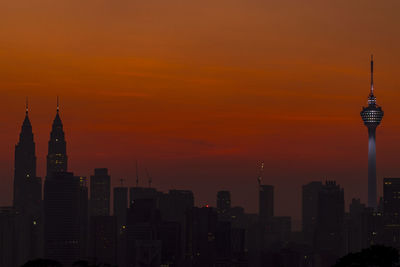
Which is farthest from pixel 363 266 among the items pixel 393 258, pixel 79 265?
pixel 79 265

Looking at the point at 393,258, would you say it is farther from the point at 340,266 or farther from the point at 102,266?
the point at 102,266

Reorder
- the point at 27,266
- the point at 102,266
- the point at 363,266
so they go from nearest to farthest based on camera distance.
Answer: the point at 363,266 < the point at 27,266 < the point at 102,266

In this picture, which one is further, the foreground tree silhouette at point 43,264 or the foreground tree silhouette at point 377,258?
the foreground tree silhouette at point 43,264

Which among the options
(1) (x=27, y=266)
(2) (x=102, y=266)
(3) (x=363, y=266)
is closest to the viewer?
(3) (x=363, y=266)

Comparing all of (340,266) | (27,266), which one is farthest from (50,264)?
(340,266)

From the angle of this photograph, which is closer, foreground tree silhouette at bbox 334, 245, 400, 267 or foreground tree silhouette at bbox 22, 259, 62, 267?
foreground tree silhouette at bbox 334, 245, 400, 267

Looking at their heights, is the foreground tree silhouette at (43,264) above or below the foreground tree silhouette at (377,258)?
below

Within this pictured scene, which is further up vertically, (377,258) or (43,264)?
(377,258)

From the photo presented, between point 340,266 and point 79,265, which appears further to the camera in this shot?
point 79,265

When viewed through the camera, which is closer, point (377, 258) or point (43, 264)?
point (377, 258)

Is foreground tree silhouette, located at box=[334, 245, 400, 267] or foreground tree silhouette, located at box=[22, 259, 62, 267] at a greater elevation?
foreground tree silhouette, located at box=[334, 245, 400, 267]
